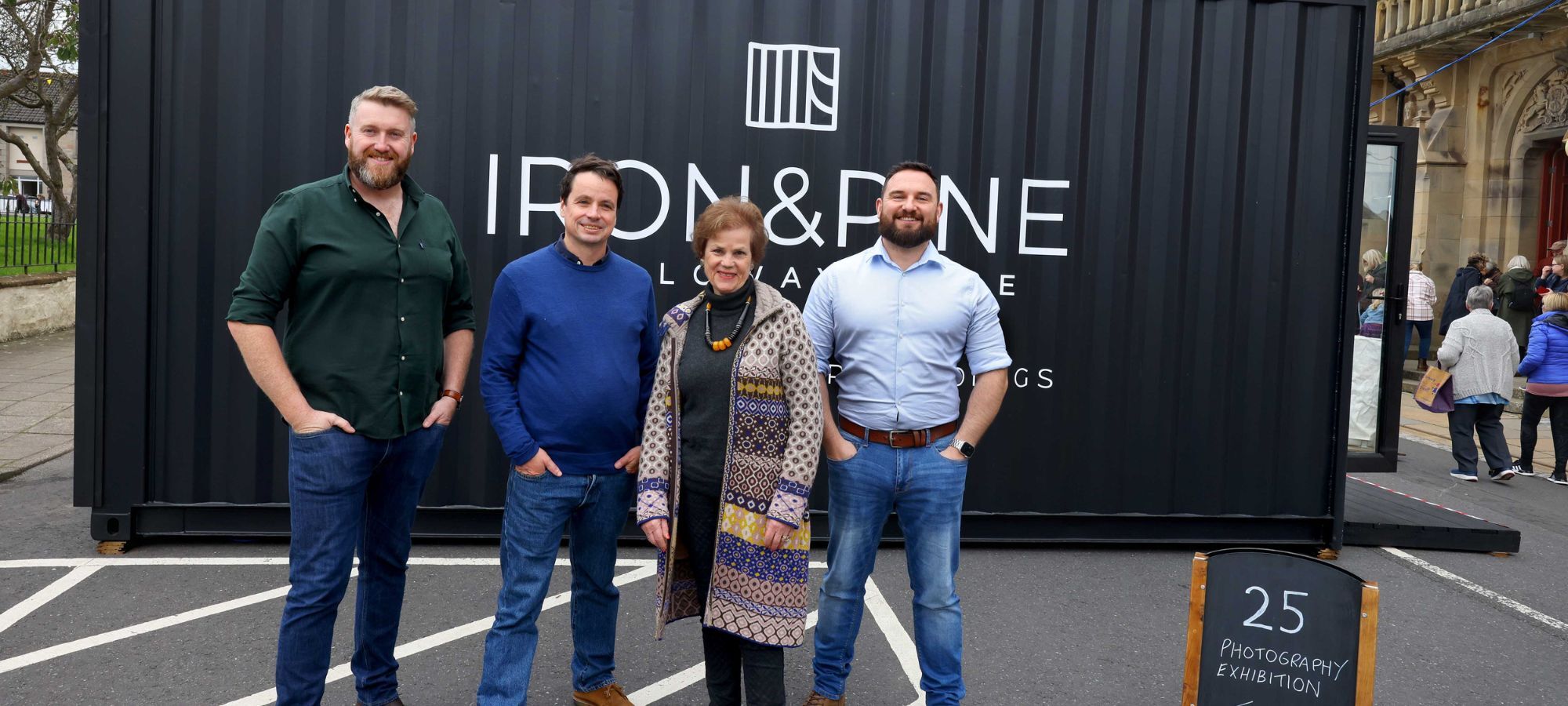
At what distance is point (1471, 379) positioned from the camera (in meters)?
8.30

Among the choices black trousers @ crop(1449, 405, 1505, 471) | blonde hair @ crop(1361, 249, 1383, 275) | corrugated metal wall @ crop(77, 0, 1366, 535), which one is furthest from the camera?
black trousers @ crop(1449, 405, 1505, 471)

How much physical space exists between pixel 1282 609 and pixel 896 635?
157 centimetres

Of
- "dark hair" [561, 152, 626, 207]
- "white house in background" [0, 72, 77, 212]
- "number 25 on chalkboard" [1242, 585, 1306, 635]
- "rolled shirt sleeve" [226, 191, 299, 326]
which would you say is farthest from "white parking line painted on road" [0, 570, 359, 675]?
"white house in background" [0, 72, 77, 212]

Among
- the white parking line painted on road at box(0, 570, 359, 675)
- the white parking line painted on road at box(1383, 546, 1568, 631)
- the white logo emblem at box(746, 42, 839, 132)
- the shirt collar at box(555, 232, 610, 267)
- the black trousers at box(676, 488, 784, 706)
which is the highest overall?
the white logo emblem at box(746, 42, 839, 132)

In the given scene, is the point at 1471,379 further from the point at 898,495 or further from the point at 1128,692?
the point at 898,495

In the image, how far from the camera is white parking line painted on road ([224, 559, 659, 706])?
11.4 ft

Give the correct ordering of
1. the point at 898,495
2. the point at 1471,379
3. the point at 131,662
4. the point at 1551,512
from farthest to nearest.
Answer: the point at 1471,379 → the point at 1551,512 → the point at 131,662 → the point at 898,495

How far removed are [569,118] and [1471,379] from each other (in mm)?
6884

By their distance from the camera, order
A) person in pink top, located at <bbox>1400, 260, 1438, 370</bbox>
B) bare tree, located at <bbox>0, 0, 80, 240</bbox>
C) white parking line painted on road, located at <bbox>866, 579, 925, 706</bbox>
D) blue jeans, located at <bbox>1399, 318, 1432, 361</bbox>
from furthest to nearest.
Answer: bare tree, located at <bbox>0, 0, 80, 240</bbox>
blue jeans, located at <bbox>1399, 318, 1432, 361</bbox>
person in pink top, located at <bbox>1400, 260, 1438, 370</bbox>
white parking line painted on road, located at <bbox>866, 579, 925, 706</bbox>

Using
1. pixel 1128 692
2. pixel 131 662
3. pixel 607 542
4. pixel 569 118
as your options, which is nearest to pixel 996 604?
pixel 1128 692

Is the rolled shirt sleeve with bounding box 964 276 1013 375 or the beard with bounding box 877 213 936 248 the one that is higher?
the beard with bounding box 877 213 936 248

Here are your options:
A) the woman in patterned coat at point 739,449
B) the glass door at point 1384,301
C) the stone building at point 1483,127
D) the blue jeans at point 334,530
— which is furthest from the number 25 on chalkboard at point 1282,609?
the stone building at point 1483,127

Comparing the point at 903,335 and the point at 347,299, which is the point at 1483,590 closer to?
the point at 903,335

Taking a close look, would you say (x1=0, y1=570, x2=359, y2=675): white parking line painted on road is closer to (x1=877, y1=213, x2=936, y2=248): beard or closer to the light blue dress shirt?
the light blue dress shirt
